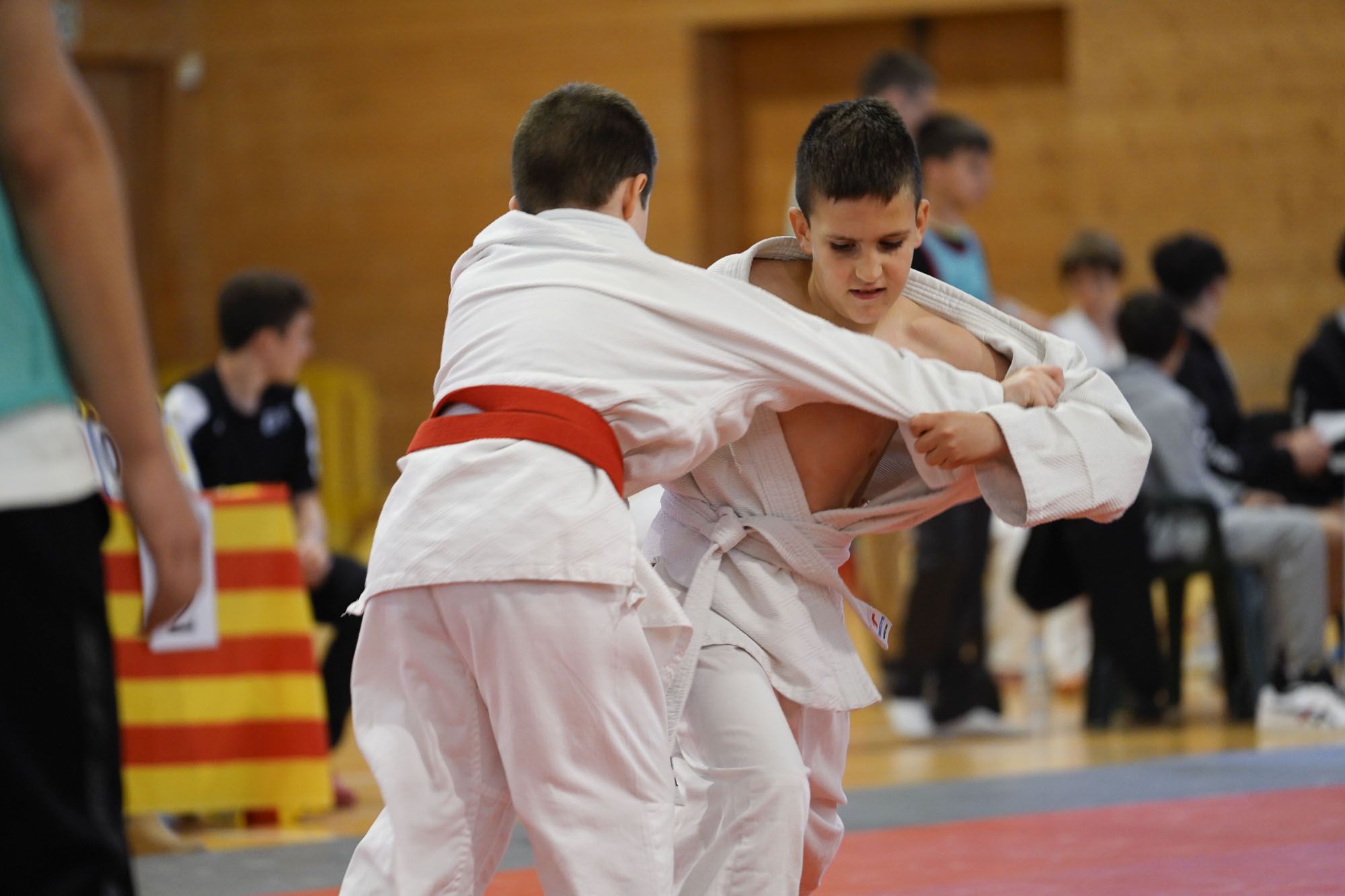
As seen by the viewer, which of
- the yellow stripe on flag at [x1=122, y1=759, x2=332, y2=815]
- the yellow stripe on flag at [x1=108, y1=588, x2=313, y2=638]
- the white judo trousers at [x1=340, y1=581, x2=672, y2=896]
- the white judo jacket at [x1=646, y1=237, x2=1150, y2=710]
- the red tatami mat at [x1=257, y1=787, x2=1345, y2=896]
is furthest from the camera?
the yellow stripe on flag at [x1=108, y1=588, x2=313, y2=638]

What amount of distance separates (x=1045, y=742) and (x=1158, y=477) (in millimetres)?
956

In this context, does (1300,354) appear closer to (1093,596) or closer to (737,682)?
(1093,596)

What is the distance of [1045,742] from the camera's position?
5035mm

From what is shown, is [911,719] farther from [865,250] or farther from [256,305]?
[865,250]

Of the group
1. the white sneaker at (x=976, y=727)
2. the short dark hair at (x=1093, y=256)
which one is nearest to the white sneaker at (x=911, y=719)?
the white sneaker at (x=976, y=727)

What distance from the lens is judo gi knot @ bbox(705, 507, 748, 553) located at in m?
2.23

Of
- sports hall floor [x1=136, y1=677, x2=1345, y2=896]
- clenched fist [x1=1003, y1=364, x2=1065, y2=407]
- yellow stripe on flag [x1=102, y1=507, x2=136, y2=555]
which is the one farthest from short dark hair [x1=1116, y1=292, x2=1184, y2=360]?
clenched fist [x1=1003, y1=364, x2=1065, y2=407]

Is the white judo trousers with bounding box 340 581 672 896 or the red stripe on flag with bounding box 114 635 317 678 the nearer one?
the white judo trousers with bounding box 340 581 672 896

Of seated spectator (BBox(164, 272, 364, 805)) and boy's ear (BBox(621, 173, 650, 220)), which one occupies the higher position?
boy's ear (BBox(621, 173, 650, 220))

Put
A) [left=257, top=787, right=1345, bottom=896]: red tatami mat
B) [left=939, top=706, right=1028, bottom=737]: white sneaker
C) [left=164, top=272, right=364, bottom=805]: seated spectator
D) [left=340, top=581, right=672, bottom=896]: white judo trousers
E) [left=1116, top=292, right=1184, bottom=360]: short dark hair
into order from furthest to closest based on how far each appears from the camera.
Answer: [left=1116, top=292, right=1184, bottom=360]: short dark hair → [left=939, top=706, right=1028, bottom=737]: white sneaker → [left=164, top=272, right=364, bottom=805]: seated spectator → [left=257, top=787, right=1345, bottom=896]: red tatami mat → [left=340, top=581, right=672, bottom=896]: white judo trousers

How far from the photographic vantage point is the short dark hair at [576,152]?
6.91ft

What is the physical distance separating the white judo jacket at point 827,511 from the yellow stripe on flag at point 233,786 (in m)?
1.98

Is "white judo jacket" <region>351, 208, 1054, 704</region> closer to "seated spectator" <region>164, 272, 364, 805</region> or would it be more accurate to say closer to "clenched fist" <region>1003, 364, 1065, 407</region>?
"clenched fist" <region>1003, 364, 1065, 407</region>

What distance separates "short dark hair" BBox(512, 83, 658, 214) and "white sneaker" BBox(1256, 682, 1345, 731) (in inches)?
144
